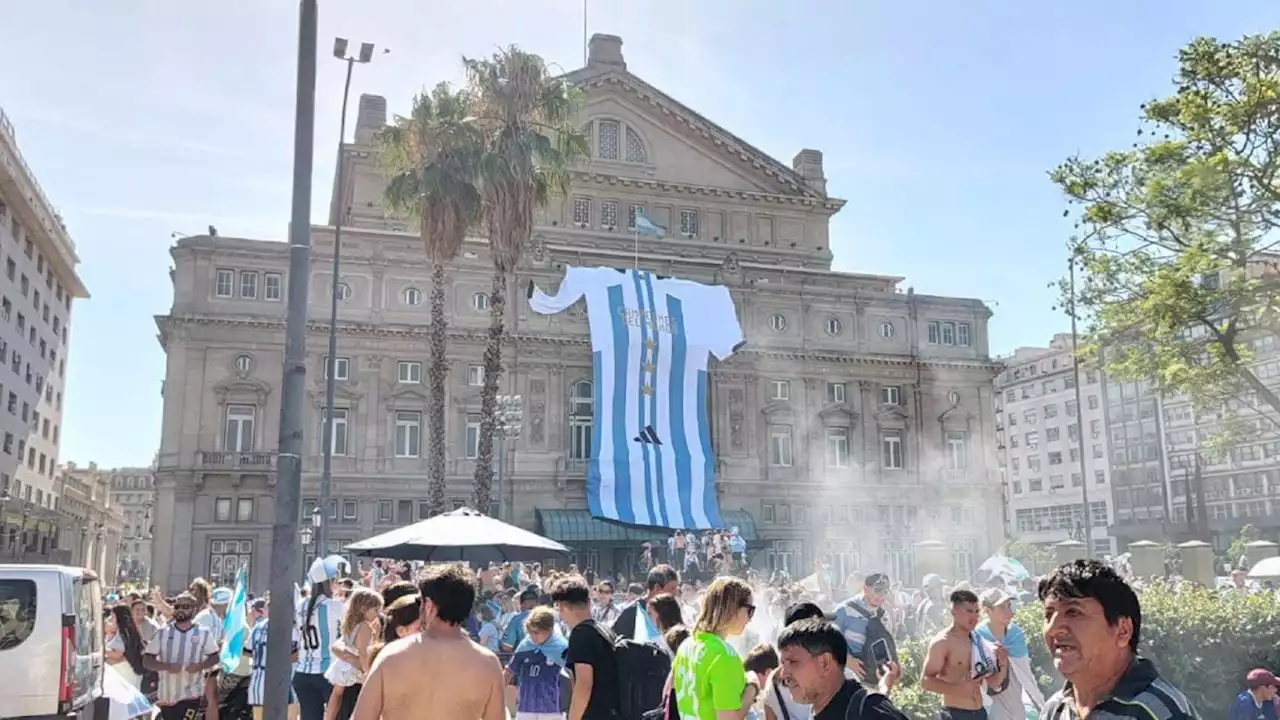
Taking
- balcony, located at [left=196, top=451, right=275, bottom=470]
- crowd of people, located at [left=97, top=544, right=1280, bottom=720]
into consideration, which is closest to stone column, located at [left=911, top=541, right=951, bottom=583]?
crowd of people, located at [left=97, top=544, right=1280, bottom=720]

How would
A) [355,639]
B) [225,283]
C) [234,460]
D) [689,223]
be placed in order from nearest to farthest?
[355,639] < [234,460] < [225,283] < [689,223]

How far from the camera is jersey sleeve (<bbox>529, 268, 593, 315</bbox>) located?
39.5 metres

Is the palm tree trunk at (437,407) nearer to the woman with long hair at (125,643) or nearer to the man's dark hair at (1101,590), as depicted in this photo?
the woman with long hair at (125,643)

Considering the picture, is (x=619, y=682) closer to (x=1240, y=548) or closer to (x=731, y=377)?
(x=731, y=377)

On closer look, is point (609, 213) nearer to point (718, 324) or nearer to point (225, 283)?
point (718, 324)

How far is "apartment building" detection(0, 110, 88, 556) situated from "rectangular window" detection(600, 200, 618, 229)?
30.0 meters

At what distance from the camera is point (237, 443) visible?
4150 cm

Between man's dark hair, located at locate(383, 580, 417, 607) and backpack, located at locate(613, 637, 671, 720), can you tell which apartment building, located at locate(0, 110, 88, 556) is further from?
backpack, located at locate(613, 637, 671, 720)

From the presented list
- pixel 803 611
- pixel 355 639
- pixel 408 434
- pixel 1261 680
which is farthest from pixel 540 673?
pixel 408 434

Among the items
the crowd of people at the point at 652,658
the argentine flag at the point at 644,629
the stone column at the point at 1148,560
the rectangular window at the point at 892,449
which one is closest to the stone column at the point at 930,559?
the stone column at the point at 1148,560

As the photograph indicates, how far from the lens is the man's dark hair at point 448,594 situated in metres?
5.10

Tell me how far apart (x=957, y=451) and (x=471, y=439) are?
24.6 metres

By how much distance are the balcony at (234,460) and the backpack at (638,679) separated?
36.3 metres

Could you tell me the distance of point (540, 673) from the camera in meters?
7.75
